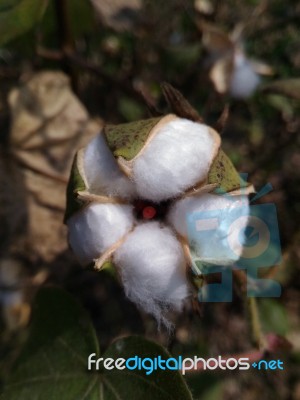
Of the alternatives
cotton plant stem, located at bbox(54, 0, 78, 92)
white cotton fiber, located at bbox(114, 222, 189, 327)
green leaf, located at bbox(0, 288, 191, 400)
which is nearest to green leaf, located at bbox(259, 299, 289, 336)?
green leaf, located at bbox(0, 288, 191, 400)

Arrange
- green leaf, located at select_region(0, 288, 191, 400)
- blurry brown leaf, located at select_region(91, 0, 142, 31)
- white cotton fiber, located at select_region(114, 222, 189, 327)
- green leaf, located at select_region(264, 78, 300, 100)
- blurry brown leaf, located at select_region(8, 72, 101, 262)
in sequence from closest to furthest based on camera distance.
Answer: white cotton fiber, located at select_region(114, 222, 189, 327)
green leaf, located at select_region(0, 288, 191, 400)
green leaf, located at select_region(264, 78, 300, 100)
blurry brown leaf, located at select_region(8, 72, 101, 262)
blurry brown leaf, located at select_region(91, 0, 142, 31)

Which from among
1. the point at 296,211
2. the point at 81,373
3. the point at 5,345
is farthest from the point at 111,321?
the point at 296,211

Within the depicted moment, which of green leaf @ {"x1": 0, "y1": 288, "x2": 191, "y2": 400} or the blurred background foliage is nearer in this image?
green leaf @ {"x1": 0, "y1": 288, "x2": 191, "y2": 400}

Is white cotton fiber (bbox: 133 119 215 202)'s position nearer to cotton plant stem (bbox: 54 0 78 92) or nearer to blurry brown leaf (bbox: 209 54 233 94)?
blurry brown leaf (bbox: 209 54 233 94)

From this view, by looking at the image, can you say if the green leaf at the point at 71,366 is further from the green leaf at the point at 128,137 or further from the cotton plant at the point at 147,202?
the green leaf at the point at 128,137

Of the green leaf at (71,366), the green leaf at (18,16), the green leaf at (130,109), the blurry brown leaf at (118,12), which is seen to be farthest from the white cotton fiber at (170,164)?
the blurry brown leaf at (118,12)

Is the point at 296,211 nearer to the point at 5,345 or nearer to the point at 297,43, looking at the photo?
the point at 297,43
